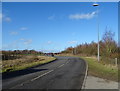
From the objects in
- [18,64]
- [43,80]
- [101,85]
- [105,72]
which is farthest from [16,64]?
[101,85]

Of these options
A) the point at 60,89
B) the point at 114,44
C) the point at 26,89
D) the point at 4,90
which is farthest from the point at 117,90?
the point at 114,44

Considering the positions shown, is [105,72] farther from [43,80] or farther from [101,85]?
[101,85]

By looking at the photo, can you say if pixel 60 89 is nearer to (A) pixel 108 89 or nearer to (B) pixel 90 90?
(B) pixel 90 90

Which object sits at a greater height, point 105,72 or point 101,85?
point 101,85

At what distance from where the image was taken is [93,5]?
108 ft

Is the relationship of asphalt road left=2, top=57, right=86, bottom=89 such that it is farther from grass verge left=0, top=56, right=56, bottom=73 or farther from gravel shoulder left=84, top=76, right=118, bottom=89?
grass verge left=0, top=56, right=56, bottom=73

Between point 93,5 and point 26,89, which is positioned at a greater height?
point 93,5

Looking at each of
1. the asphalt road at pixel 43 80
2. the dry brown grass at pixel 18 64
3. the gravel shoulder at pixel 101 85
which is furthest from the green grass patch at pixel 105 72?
the dry brown grass at pixel 18 64

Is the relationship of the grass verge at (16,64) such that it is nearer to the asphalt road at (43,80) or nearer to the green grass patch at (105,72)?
the asphalt road at (43,80)

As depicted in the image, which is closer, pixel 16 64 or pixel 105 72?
pixel 105 72

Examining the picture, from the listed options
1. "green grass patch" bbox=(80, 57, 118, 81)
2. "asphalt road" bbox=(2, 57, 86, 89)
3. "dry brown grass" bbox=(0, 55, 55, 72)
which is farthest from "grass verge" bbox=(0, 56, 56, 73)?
"green grass patch" bbox=(80, 57, 118, 81)

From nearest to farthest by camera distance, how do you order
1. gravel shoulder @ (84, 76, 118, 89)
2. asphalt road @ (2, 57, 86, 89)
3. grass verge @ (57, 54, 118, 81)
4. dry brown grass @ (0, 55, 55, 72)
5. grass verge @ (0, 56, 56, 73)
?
gravel shoulder @ (84, 76, 118, 89) < asphalt road @ (2, 57, 86, 89) < grass verge @ (57, 54, 118, 81) < grass verge @ (0, 56, 56, 73) < dry brown grass @ (0, 55, 55, 72)

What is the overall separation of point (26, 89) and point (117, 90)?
4.61 metres

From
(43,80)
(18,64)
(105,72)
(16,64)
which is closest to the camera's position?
(43,80)
